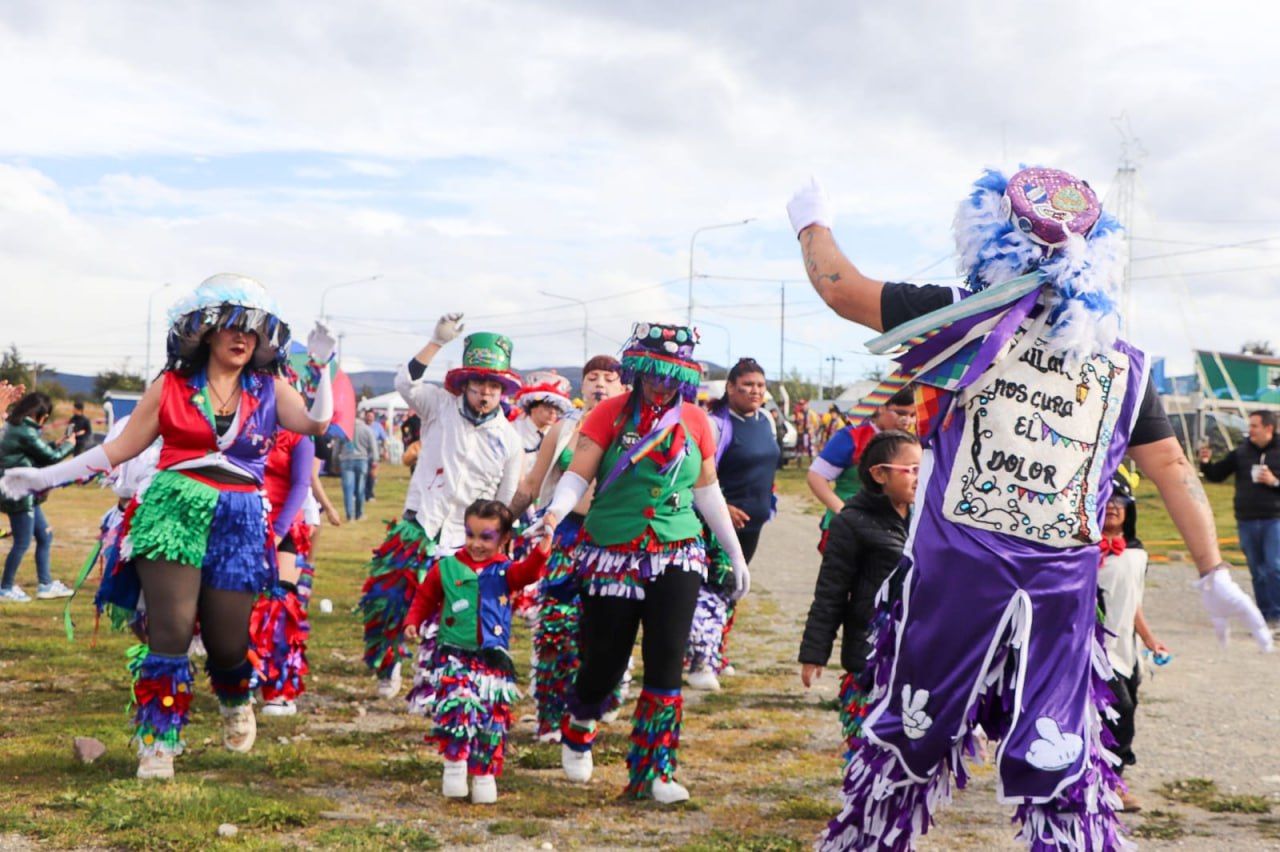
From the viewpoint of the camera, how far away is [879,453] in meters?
5.83

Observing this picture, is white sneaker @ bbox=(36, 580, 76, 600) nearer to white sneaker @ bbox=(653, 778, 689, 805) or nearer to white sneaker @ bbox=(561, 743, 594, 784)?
white sneaker @ bbox=(561, 743, 594, 784)

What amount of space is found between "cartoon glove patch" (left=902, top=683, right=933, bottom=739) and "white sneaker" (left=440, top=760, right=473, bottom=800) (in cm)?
243

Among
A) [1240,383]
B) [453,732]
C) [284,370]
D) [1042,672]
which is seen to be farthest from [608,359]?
[1240,383]

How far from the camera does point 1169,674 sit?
923 cm

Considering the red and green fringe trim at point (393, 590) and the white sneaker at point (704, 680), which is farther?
the white sneaker at point (704, 680)

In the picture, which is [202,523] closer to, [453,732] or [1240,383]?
[453,732]

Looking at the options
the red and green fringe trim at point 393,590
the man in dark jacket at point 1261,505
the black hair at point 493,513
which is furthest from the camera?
the man in dark jacket at point 1261,505

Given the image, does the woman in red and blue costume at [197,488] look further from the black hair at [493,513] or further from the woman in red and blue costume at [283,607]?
the woman in red and blue costume at [283,607]

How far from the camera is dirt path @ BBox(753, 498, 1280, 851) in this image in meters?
5.29

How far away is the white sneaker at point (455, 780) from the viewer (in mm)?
5594

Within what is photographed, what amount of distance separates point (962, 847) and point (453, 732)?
2125 millimetres

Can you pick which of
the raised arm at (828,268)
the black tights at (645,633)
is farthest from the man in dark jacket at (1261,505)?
the raised arm at (828,268)

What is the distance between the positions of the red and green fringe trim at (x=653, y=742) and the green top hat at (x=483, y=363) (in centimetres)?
263

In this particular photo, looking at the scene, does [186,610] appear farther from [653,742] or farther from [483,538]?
[653,742]
